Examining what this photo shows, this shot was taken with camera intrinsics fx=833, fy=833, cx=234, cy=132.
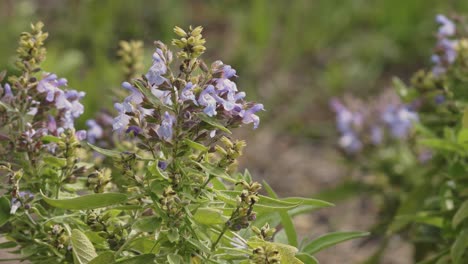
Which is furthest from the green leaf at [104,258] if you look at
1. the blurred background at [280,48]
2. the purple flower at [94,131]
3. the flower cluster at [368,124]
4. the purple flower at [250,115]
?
the blurred background at [280,48]

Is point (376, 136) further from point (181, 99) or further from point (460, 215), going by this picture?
point (181, 99)

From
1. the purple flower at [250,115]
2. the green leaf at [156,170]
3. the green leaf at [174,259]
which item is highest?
the purple flower at [250,115]

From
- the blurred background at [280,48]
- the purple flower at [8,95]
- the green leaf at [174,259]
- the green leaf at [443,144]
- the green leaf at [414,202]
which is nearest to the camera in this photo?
the green leaf at [174,259]

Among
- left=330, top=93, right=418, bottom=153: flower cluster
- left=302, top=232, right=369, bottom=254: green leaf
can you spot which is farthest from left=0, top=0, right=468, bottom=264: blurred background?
left=302, top=232, right=369, bottom=254: green leaf

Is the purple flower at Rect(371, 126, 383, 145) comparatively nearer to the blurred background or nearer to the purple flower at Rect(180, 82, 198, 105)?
the blurred background

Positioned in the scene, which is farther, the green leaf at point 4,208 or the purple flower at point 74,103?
the purple flower at point 74,103

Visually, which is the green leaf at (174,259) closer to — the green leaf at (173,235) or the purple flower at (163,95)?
the green leaf at (173,235)

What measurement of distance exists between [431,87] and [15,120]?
1.34 meters

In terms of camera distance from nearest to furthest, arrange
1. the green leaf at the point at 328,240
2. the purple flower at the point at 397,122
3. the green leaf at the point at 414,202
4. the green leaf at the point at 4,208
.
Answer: the green leaf at the point at 4,208 → the green leaf at the point at 328,240 → the green leaf at the point at 414,202 → the purple flower at the point at 397,122

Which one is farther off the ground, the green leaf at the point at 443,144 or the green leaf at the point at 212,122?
the green leaf at the point at 443,144

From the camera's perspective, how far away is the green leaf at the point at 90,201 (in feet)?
5.02

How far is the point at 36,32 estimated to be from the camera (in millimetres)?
1797

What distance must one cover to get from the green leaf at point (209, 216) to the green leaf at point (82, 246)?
0.71 ft

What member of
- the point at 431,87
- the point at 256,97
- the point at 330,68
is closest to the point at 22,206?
the point at 431,87
